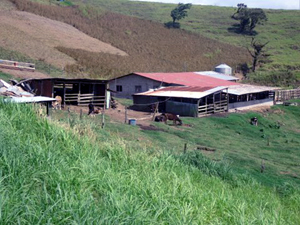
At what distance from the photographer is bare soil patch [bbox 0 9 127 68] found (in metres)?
45.9

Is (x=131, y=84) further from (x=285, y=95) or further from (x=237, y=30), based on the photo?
(x=237, y=30)

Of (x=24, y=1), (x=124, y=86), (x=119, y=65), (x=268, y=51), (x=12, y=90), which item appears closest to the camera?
(x=12, y=90)

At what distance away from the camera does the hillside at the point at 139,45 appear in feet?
178

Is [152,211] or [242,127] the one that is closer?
[152,211]

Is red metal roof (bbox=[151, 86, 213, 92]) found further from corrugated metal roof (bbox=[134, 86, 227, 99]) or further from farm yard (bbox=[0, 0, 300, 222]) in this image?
farm yard (bbox=[0, 0, 300, 222])

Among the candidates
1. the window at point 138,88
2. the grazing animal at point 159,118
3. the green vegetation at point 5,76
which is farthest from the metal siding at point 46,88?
the window at point 138,88

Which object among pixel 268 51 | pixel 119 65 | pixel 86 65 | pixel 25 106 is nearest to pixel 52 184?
pixel 25 106

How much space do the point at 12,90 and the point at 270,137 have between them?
1602 centimetres

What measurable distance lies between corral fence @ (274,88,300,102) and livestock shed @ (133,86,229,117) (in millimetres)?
13562

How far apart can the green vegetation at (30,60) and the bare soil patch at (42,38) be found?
131 centimetres

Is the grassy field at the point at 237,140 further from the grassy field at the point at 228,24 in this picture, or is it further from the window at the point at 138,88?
the grassy field at the point at 228,24

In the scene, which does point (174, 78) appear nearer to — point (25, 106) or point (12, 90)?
point (12, 90)

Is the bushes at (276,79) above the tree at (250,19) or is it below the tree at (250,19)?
below

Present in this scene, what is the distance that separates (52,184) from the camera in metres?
7.74
